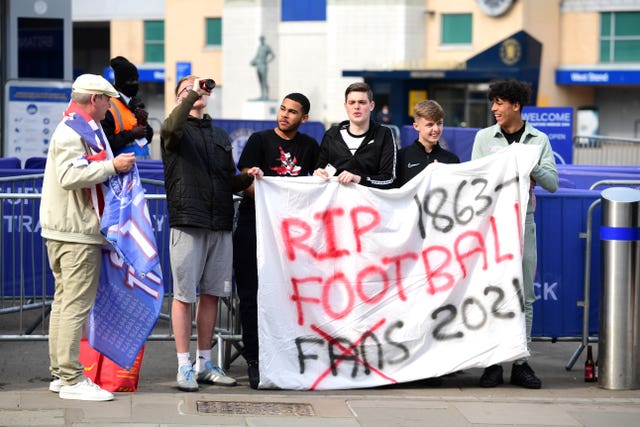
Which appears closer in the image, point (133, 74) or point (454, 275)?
point (454, 275)

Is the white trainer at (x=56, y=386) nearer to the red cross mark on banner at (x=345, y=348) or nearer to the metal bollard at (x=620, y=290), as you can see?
the red cross mark on banner at (x=345, y=348)

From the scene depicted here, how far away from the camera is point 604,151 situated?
29797 mm

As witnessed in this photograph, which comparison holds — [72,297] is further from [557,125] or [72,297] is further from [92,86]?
[557,125]

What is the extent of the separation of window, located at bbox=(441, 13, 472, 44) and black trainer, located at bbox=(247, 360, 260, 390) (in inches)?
1971

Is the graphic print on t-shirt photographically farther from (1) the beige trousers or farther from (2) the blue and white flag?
(1) the beige trousers

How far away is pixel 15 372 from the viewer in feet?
29.8

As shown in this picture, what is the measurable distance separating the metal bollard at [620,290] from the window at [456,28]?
49625 mm

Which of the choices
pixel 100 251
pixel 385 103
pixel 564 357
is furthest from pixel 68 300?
pixel 385 103

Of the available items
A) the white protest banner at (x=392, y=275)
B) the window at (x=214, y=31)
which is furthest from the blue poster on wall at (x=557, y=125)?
the window at (x=214, y=31)

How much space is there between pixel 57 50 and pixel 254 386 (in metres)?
8.58

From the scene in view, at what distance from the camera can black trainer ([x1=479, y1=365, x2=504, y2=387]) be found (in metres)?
8.89

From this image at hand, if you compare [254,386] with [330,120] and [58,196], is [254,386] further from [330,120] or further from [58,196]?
[330,120]

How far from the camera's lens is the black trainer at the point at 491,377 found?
350 inches

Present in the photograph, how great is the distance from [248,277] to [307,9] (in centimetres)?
5514
